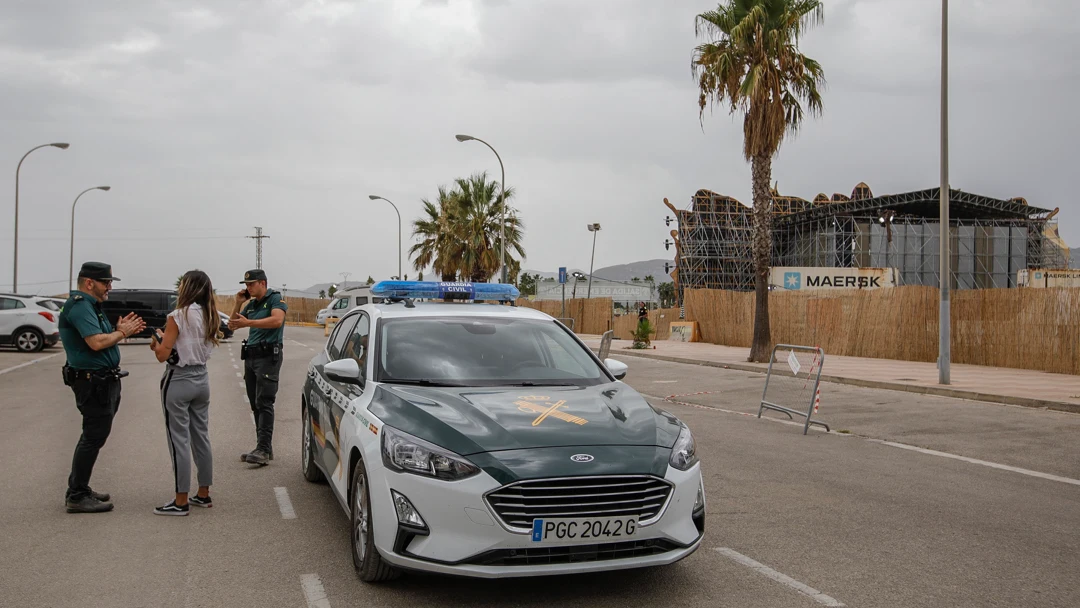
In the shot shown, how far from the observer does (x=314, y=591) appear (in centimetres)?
476

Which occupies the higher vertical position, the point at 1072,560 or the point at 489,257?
the point at 489,257

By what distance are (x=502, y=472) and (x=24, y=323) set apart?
26.3m

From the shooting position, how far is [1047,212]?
66.0 metres

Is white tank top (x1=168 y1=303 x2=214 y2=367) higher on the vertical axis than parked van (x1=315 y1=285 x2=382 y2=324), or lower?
lower

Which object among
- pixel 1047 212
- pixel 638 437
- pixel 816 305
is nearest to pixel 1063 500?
pixel 638 437

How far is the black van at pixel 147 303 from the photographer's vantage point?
2872cm

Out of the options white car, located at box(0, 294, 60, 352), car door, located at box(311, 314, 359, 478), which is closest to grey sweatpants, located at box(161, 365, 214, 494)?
car door, located at box(311, 314, 359, 478)

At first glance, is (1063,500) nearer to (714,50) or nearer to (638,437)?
(638,437)

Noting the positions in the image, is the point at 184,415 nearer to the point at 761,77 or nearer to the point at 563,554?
the point at 563,554

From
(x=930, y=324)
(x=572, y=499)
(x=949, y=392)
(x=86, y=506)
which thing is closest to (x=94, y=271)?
(x=86, y=506)

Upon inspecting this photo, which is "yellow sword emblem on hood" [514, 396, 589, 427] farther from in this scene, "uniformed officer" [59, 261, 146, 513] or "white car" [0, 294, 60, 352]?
"white car" [0, 294, 60, 352]

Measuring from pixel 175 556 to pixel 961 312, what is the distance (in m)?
21.9

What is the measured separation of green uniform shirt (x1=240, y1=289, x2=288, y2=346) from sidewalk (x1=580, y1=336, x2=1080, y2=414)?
1171 cm

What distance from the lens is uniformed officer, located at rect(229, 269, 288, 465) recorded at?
813cm
